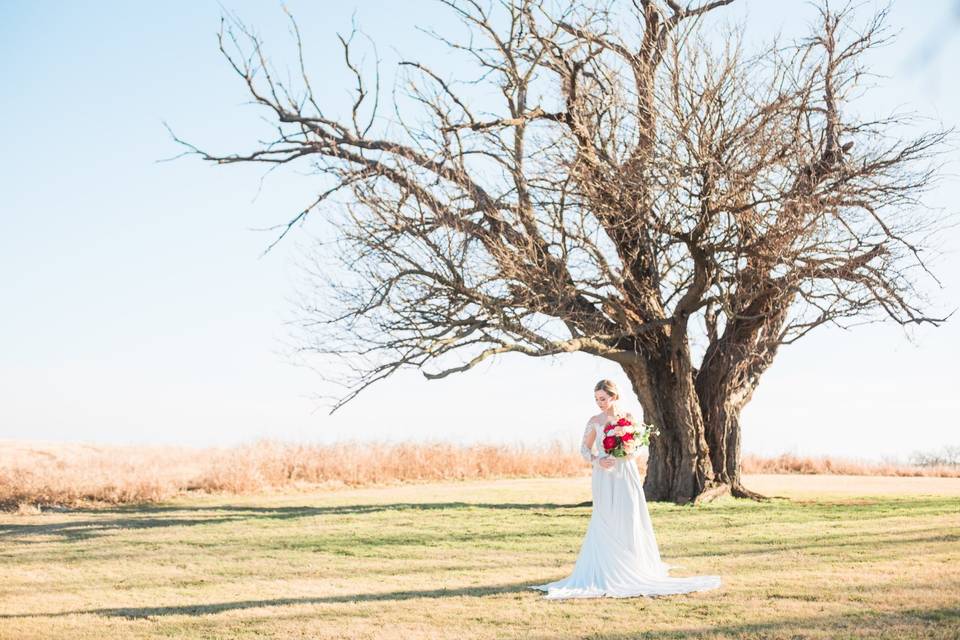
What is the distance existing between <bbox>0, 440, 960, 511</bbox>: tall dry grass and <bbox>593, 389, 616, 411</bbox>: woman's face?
16854 millimetres

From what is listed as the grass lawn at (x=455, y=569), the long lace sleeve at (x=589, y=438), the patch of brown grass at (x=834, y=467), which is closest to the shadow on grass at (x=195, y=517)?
the grass lawn at (x=455, y=569)

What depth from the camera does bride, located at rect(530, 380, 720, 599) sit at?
10.8 metres

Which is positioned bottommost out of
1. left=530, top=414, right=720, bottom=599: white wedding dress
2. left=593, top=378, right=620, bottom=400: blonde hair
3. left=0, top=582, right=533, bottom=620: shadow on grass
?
left=0, top=582, right=533, bottom=620: shadow on grass

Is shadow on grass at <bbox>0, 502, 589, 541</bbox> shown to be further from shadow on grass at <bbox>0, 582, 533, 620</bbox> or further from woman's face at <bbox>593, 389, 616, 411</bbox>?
woman's face at <bbox>593, 389, 616, 411</bbox>

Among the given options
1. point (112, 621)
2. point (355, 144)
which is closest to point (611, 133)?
point (355, 144)

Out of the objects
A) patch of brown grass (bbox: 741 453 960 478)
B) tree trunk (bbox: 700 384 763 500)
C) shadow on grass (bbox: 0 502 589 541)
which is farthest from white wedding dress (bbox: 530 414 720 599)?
patch of brown grass (bbox: 741 453 960 478)

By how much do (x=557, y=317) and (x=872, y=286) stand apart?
6.37 metres

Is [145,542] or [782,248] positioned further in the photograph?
[782,248]

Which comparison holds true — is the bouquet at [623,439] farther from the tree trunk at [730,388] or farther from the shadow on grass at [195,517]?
the tree trunk at [730,388]

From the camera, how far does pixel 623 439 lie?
1126cm

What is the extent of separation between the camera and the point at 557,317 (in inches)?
772

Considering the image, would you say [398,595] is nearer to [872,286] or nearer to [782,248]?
[782,248]

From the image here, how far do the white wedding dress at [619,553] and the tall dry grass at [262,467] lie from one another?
666 inches

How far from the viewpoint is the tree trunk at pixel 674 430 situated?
21359 mm
